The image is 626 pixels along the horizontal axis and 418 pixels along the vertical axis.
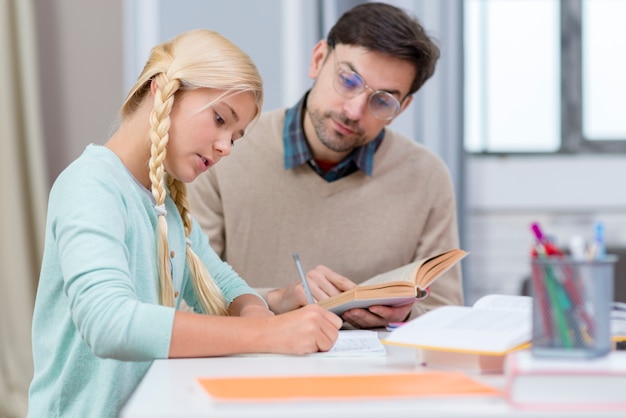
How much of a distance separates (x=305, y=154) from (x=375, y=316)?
2.11 feet

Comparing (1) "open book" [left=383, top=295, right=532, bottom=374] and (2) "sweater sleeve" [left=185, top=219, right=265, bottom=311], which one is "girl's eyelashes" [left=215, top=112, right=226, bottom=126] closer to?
(2) "sweater sleeve" [left=185, top=219, right=265, bottom=311]

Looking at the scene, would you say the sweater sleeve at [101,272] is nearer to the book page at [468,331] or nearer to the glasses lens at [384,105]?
the book page at [468,331]

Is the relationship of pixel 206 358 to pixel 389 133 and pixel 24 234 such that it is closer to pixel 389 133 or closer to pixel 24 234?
pixel 389 133

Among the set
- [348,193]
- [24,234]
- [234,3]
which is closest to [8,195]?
[24,234]

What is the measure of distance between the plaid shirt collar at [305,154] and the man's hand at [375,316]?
62cm

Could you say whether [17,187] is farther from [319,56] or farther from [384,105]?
[384,105]

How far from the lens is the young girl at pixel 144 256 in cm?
105

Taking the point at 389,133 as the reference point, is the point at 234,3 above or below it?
above

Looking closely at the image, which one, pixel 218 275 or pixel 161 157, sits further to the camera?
pixel 218 275

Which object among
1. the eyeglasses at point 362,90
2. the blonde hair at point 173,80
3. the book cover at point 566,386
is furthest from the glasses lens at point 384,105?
the book cover at point 566,386

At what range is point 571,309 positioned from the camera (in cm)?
83

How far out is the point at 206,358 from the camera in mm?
1098

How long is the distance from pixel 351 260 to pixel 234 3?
1195mm

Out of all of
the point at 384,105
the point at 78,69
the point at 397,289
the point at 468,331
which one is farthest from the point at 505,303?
the point at 78,69
